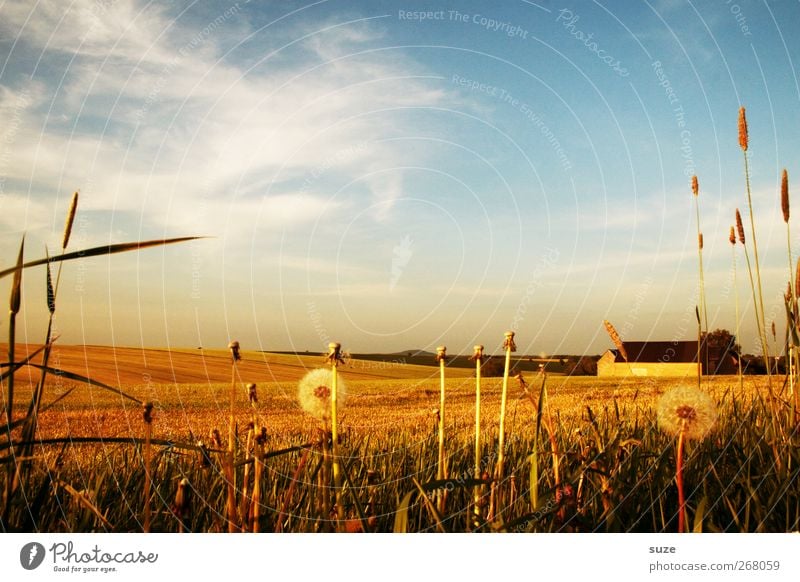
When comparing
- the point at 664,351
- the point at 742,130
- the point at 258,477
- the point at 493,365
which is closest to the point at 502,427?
the point at 258,477

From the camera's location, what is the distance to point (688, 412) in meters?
2.13

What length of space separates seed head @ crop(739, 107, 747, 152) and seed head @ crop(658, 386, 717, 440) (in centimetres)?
127

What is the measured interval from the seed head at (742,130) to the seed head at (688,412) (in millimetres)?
1271

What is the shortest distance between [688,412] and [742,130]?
147cm

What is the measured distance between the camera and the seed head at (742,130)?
2873 millimetres

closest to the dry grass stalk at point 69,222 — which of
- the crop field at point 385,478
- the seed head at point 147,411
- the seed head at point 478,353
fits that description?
the crop field at point 385,478

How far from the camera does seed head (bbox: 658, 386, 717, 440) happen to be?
2139 millimetres

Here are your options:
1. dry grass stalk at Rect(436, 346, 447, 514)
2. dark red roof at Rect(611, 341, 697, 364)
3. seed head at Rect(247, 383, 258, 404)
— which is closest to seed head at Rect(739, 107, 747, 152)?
dry grass stalk at Rect(436, 346, 447, 514)

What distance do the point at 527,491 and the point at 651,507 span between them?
48 cm

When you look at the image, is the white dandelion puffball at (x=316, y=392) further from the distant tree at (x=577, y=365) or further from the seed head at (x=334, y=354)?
the distant tree at (x=577, y=365)

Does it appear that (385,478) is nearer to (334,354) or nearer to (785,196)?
(334,354)

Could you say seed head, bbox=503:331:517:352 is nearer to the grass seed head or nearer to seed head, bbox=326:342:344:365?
seed head, bbox=326:342:344:365
